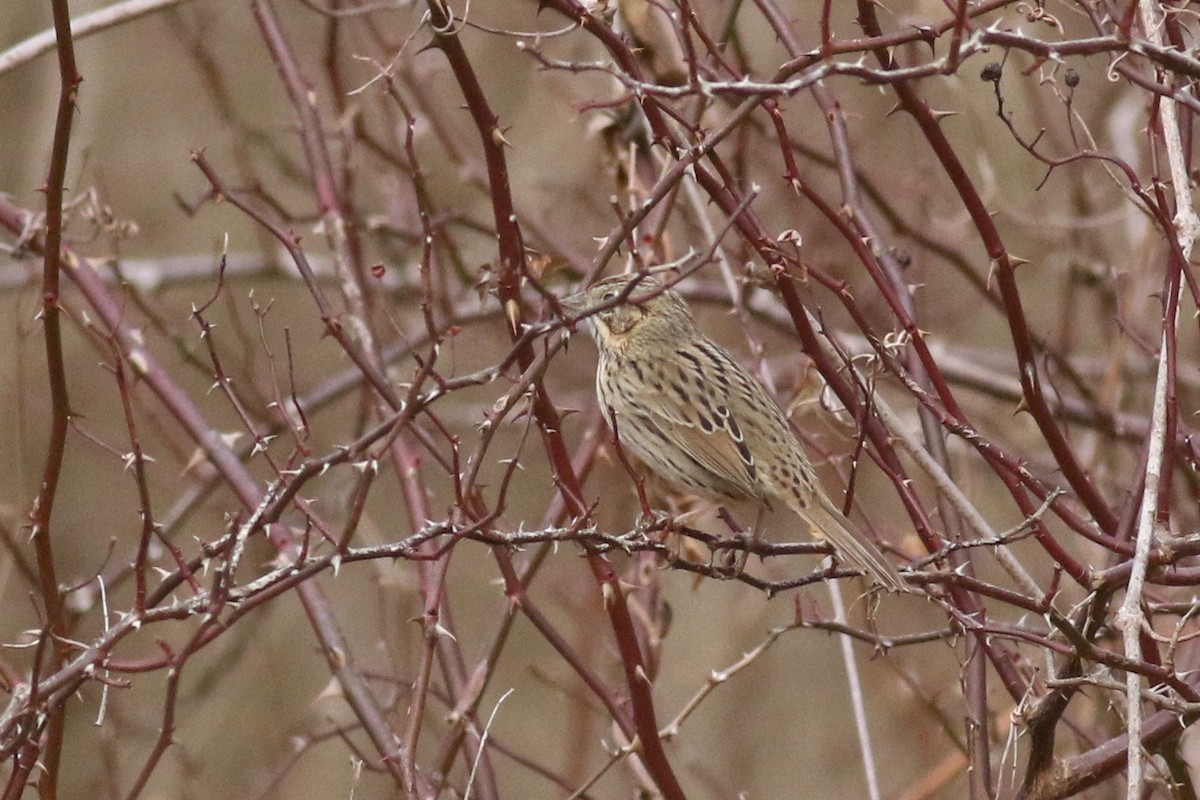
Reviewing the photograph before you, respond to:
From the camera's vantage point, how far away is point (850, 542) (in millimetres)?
4555

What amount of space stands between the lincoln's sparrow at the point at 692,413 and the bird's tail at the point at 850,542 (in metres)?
0.01

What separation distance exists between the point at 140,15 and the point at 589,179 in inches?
172

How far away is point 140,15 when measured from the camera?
535cm

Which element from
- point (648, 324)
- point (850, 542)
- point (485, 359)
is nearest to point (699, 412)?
point (648, 324)

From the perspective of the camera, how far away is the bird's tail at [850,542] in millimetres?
4141

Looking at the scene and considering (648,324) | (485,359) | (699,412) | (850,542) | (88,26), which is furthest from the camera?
(485,359)

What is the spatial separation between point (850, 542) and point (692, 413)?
47.6 inches

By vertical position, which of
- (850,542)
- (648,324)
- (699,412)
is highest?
(648,324)

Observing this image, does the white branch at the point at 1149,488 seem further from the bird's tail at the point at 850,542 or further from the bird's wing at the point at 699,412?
the bird's wing at the point at 699,412

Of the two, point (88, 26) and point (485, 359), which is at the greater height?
point (485, 359)

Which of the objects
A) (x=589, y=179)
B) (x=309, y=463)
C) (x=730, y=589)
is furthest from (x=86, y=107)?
(x=309, y=463)

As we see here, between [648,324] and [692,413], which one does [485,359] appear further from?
[692,413]

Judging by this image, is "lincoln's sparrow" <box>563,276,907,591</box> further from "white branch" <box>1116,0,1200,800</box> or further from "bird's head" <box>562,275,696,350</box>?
"white branch" <box>1116,0,1200,800</box>

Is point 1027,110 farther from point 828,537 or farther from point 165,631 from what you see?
point 165,631
